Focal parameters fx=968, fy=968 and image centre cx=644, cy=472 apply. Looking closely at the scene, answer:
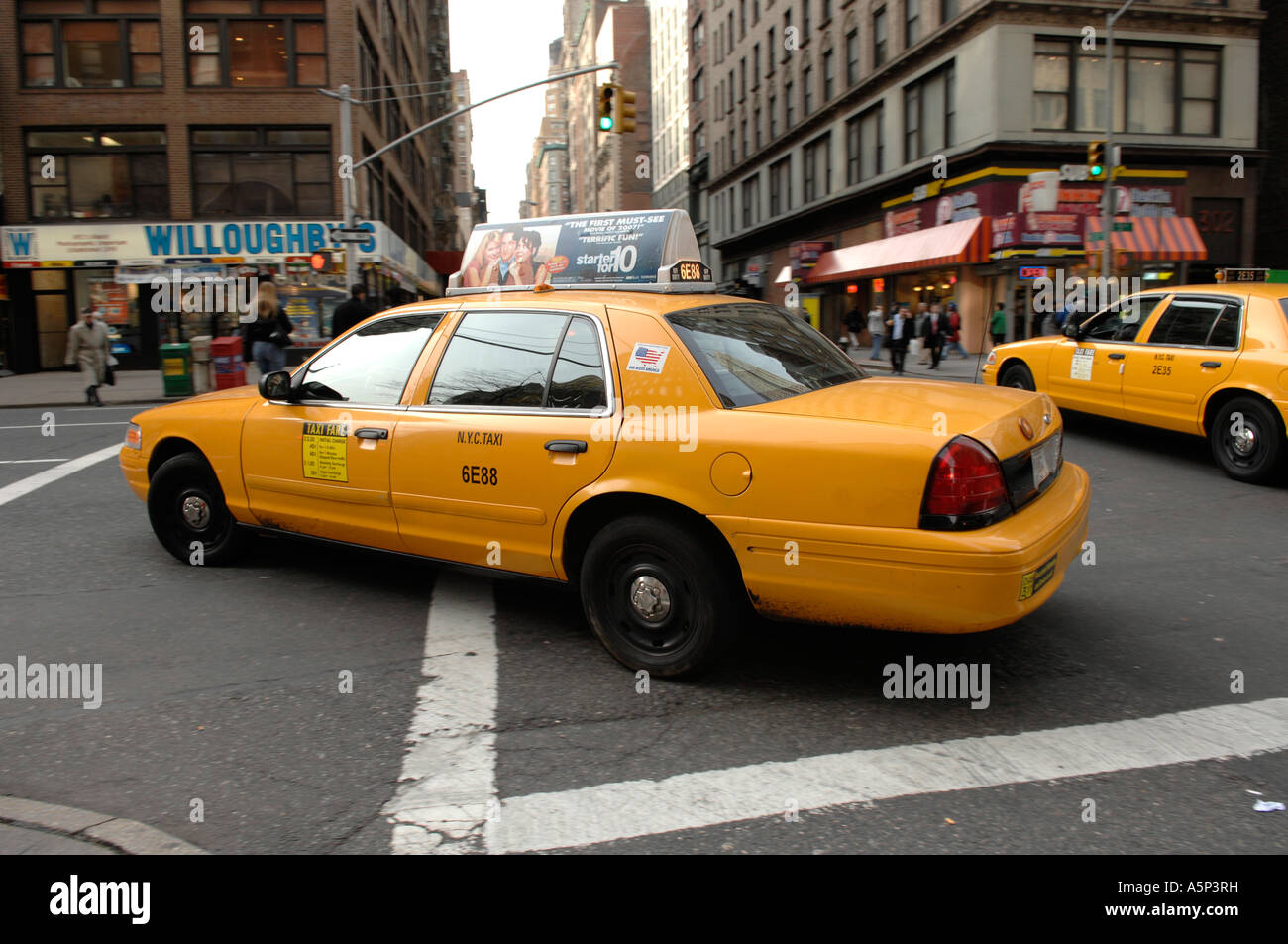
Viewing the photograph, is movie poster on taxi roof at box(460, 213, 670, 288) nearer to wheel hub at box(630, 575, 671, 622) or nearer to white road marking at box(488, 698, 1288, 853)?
wheel hub at box(630, 575, 671, 622)

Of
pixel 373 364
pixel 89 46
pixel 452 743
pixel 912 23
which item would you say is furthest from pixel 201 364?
Answer: pixel 912 23

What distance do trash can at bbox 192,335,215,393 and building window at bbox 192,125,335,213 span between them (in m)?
14.0

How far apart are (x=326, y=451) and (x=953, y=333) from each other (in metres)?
26.1

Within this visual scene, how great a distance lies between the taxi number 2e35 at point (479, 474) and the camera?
14.7 feet

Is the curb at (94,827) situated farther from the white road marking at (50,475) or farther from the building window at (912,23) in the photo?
the building window at (912,23)

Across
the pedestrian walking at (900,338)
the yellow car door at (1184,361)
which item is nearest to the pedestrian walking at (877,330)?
the pedestrian walking at (900,338)

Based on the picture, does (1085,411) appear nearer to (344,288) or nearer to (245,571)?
(245,571)

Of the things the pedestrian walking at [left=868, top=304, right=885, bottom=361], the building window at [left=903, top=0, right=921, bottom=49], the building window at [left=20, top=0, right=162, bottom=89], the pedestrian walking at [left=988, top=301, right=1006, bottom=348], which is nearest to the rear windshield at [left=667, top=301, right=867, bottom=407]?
the pedestrian walking at [left=988, top=301, right=1006, bottom=348]

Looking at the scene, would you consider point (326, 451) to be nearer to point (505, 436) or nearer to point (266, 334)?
point (505, 436)

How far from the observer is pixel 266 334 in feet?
45.2

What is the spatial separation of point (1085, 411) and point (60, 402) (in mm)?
17116

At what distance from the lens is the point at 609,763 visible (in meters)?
3.37

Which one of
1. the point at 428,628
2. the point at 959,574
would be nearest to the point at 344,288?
the point at 428,628
